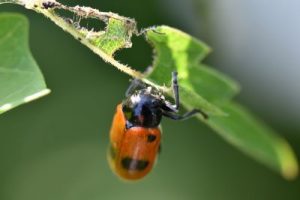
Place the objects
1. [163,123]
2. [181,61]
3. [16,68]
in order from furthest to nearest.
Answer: [163,123] → [181,61] → [16,68]

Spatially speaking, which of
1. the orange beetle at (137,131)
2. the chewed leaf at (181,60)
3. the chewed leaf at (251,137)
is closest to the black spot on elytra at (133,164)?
the orange beetle at (137,131)

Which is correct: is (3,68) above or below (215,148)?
above

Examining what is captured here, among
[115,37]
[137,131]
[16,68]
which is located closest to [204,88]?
[115,37]

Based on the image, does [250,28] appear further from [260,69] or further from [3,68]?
[3,68]

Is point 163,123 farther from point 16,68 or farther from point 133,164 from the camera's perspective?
point 16,68

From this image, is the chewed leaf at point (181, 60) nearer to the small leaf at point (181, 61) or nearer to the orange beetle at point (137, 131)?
the small leaf at point (181, 61)

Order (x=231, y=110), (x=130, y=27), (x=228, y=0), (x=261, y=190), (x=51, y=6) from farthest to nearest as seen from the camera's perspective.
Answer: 1. (x=261, y=190)
2. (x=228, y=0)
3. (x=231, y=110)
4. (x=130, y=27)
5. (x=51, y=6)

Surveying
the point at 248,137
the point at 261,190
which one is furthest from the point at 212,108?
the point at 261,190
